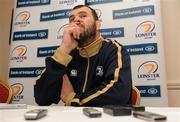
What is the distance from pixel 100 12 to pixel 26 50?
972 millimetres

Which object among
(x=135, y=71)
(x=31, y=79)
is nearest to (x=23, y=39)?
(x=31, y=79)

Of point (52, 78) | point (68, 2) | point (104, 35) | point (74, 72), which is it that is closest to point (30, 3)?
point (68, 2)

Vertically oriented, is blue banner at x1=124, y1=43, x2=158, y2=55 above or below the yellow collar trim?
above

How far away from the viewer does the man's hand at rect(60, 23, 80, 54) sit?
1.41 m

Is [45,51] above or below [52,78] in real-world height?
above

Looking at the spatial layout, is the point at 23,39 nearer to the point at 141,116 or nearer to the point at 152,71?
the point at 152,71

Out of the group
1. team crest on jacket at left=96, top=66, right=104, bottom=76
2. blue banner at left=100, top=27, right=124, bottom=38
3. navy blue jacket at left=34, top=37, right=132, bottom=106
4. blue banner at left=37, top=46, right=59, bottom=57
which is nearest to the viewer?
navy blue jacket at left=34, top=37, right=132, bottom=106

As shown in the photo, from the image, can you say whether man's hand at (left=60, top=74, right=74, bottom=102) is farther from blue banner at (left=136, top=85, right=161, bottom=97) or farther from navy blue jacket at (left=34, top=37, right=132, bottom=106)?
blue banner at (left=136, top=85, right=161, bottom=97)

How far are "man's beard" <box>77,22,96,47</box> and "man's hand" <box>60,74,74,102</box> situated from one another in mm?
262

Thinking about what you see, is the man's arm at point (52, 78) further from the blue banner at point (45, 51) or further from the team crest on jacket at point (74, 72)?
the blue banner at point (45, 51)

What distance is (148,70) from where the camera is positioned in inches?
86.6

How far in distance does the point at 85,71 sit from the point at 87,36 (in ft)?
0.91

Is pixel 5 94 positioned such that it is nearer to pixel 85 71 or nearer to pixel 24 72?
pixel 85 71

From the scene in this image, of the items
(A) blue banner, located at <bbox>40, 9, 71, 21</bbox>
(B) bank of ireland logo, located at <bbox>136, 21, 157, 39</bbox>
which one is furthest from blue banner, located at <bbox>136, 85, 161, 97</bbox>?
(A) blue banner, located at <bbox>40, 9, 71, 21</bbox>
